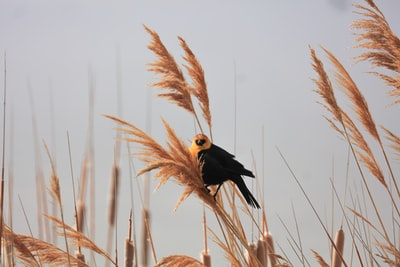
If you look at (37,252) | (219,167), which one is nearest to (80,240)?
(37,252)

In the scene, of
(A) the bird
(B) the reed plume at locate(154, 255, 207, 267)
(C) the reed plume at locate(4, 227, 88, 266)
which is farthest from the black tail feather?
(C) the reed plume at locate(4, 227, 88, 266)

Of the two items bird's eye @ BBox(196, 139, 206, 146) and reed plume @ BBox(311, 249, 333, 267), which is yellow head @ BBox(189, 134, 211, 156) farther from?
reed plume @ BBox(311, 249, 333, 267)

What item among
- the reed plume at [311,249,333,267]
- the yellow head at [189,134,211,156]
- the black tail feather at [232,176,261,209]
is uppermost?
the yellow head at [189,134,211,156]

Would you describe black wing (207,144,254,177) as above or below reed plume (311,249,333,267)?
above

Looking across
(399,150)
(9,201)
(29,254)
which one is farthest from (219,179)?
(399,150)

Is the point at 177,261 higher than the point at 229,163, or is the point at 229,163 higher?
the point at 229,163

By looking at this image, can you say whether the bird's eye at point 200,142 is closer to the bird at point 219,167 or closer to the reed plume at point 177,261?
the bird at point 219,167

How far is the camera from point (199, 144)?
105 inches

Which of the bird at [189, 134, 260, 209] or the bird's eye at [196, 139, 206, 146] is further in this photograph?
the bird's eye at [196, 139, 206, 146]

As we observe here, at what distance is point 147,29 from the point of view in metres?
3.26

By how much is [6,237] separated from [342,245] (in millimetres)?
1727

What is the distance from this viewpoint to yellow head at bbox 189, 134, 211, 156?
263cm

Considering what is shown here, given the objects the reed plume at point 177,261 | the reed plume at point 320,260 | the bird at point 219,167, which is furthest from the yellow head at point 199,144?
the reed plume at point 320,260

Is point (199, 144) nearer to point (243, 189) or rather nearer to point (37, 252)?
point (243, 189)
